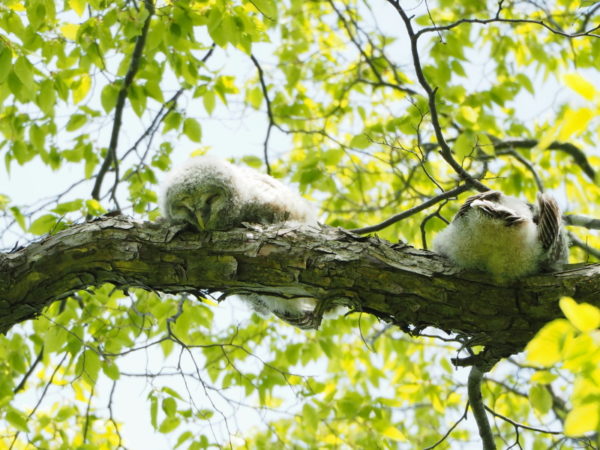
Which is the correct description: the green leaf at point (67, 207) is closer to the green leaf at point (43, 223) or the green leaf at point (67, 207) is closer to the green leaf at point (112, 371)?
the green leaf at point (43, 223)

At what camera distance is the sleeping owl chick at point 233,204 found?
3.65 m

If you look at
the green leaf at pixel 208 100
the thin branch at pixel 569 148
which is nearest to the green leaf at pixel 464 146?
the green leaf at pixel 208 100

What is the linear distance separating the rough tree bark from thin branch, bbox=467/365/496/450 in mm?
305

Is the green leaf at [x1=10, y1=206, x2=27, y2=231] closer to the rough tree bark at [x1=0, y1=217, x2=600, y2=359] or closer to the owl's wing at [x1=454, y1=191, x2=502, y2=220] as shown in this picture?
the rough tree bark at [x1=0, y1=217, x2=600, y2=359]

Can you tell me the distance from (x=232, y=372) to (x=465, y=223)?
135 inches

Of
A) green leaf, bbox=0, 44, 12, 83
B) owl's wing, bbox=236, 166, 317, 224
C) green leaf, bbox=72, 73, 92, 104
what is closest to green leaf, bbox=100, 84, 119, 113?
green leaf, bbox=72, 73, 92, 104

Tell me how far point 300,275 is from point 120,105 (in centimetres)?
315

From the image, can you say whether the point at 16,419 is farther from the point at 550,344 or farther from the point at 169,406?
the point at 550,344

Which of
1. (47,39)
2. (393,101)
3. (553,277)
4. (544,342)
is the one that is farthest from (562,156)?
(544,342)

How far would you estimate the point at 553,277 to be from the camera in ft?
8.63

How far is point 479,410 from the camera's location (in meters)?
3.11

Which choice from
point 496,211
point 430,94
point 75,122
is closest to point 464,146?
point 430,94

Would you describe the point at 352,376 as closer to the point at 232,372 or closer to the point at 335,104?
the point at 232,372

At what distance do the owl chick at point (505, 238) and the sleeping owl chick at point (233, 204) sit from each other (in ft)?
3.79
